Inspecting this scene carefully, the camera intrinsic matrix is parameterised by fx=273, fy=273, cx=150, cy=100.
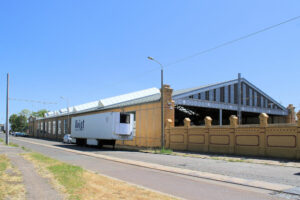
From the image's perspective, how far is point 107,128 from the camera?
27047 millimetres

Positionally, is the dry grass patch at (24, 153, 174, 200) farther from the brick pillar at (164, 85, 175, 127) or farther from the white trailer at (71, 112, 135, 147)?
the brick pillar at (164, 85, 175, 127)

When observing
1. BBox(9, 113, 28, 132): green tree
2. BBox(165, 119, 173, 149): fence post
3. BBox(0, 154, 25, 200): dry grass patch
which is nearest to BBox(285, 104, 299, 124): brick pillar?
BBox(165, 119, 173, 149): fence post

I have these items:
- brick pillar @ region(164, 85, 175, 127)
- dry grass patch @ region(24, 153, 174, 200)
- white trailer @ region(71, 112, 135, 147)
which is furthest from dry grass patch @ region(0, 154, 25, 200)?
brick pillar @ region(164, 85, 175, 127)

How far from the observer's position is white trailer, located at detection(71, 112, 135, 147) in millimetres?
26578

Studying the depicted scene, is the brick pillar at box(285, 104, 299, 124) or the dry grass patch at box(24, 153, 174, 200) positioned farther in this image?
the brick pillar at box(285, 104, 299, 124)

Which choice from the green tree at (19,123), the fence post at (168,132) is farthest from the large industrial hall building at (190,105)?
the green tree at (19,123)

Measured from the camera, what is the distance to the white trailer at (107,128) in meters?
26.6

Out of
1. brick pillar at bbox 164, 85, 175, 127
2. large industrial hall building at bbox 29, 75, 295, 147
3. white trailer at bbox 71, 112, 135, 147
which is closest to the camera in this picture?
white trailer at bbox 71, 112, 135, 147

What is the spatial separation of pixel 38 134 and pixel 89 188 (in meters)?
82.9

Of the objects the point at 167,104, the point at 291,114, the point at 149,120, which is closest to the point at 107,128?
the point at 149,120

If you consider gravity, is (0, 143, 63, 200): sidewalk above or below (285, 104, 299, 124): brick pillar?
below

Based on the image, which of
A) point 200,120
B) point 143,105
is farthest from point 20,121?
point 143,105

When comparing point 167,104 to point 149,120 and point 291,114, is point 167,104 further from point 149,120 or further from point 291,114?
point 291,114

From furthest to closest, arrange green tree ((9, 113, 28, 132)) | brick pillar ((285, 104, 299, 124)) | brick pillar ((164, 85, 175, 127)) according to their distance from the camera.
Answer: green tree ((9, 113, 28, 132)) < brick pillar ((285, 104, 299, 124)) < brick pillar ((164, 85, 175, 127))
